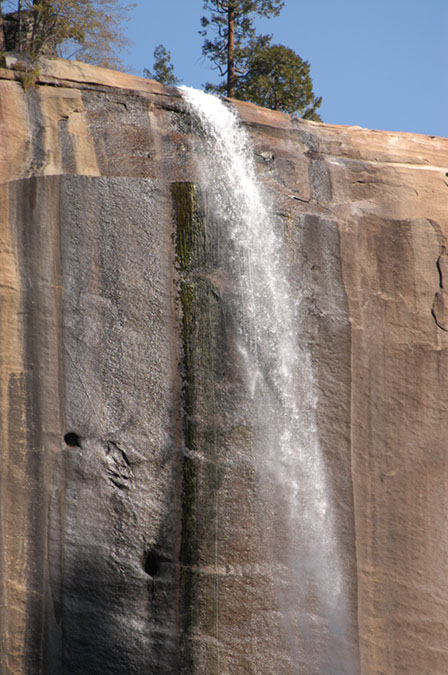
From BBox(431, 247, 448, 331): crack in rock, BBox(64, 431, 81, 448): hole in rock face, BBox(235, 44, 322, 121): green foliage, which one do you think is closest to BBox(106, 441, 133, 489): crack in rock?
BBox(64, 431, 81, 448): hole in rock face

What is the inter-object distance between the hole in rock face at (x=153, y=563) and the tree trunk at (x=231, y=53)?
9.84 metres

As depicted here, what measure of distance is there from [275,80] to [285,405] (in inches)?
354

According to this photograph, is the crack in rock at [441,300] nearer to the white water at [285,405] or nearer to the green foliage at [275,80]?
the white water at [285,405]

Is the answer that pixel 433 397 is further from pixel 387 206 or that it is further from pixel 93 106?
pixel 93 106

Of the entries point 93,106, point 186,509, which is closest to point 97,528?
point 186,509

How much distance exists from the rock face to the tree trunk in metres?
6.98

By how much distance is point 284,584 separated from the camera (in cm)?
629

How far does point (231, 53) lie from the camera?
13906 millimetres

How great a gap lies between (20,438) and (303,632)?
2919mm

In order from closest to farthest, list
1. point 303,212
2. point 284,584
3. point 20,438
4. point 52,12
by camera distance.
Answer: point 20,438
point 284,584
point 303,212
point 52,12

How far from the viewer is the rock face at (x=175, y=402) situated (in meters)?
5.81

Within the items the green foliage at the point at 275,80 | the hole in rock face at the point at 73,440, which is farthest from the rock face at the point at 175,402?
the green foliage at the point at 275,80

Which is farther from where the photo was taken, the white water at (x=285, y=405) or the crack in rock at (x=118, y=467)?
the white water at (x=285, y=405)

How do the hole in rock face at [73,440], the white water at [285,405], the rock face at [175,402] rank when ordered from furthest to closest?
the white water at [285,405]
the hole in rock face at [73,440]
the rock face at [175,402]
